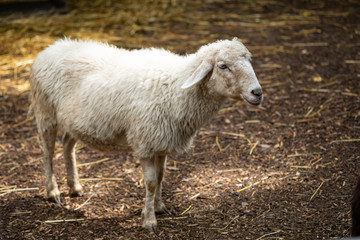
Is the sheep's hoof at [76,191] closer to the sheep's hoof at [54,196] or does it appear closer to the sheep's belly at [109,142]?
the sheep's hoof at [54,196]

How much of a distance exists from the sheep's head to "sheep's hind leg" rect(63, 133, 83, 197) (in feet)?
5.00

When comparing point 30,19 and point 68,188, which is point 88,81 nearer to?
point 68,188

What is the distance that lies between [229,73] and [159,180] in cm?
121

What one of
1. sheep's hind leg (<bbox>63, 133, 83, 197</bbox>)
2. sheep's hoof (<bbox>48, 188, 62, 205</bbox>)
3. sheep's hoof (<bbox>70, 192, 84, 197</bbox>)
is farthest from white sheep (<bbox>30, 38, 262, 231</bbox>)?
sheep's hoof (<bbox>70, 192, 84, 197</bbox>)

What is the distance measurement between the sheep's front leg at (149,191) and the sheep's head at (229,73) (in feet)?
2.55

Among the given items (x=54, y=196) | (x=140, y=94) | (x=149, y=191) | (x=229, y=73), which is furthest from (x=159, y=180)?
(x=229, y=73)

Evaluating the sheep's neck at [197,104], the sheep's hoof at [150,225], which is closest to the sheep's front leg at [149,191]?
the sheep's hoof at [150,225]

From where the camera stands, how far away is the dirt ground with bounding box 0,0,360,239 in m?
3.64

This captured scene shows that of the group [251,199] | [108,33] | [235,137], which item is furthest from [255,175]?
[108,33]

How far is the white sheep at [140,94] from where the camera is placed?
3199 millimetres

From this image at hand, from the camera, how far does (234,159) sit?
4.62 meters

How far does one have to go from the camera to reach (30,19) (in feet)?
28.2

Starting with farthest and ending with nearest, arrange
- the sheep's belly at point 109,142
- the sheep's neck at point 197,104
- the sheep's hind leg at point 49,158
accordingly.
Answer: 1. the sheep's hind leg at point 49,158
2. the sheep's belly at point 109,142
3. the sheep's neck at point 197,104

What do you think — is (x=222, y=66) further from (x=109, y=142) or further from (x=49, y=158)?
(x=49, y=158)
